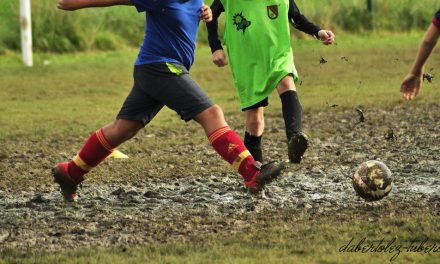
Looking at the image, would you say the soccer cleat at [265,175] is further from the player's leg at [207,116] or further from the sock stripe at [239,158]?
the sock stripe at [239,158]

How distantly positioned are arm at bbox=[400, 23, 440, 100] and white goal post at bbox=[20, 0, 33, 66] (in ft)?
45.1

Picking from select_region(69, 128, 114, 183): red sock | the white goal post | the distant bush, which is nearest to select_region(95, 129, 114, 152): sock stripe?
select_region(69, 128, 114, 183): red sock

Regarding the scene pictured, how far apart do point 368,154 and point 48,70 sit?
32.4ft

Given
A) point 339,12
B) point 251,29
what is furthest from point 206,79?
point 251,29

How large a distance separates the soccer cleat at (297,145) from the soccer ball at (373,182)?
1.71 feet

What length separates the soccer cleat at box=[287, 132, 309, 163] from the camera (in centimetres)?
747

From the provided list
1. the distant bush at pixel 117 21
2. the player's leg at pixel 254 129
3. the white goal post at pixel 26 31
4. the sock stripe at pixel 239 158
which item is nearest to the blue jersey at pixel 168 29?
→ the sock stripe at pixel 239 158

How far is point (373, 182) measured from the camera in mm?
6945

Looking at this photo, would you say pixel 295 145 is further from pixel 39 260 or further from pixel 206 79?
pixel 206 79

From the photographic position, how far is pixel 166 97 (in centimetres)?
706

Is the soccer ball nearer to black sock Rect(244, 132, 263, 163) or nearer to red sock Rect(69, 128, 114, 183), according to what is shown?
black sock Rect(244, 132, 263, 163)

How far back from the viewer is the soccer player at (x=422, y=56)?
5969mm

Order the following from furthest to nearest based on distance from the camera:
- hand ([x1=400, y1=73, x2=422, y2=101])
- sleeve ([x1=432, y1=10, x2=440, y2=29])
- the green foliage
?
the green foliage, hand ([x1=400, y1=73, x2=422, y2=101]), sleeve ([x1=432, y1=10, x2=440, y2=29])

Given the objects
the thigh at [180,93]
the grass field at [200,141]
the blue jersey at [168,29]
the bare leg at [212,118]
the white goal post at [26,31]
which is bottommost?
the white goal post at [26,31]
